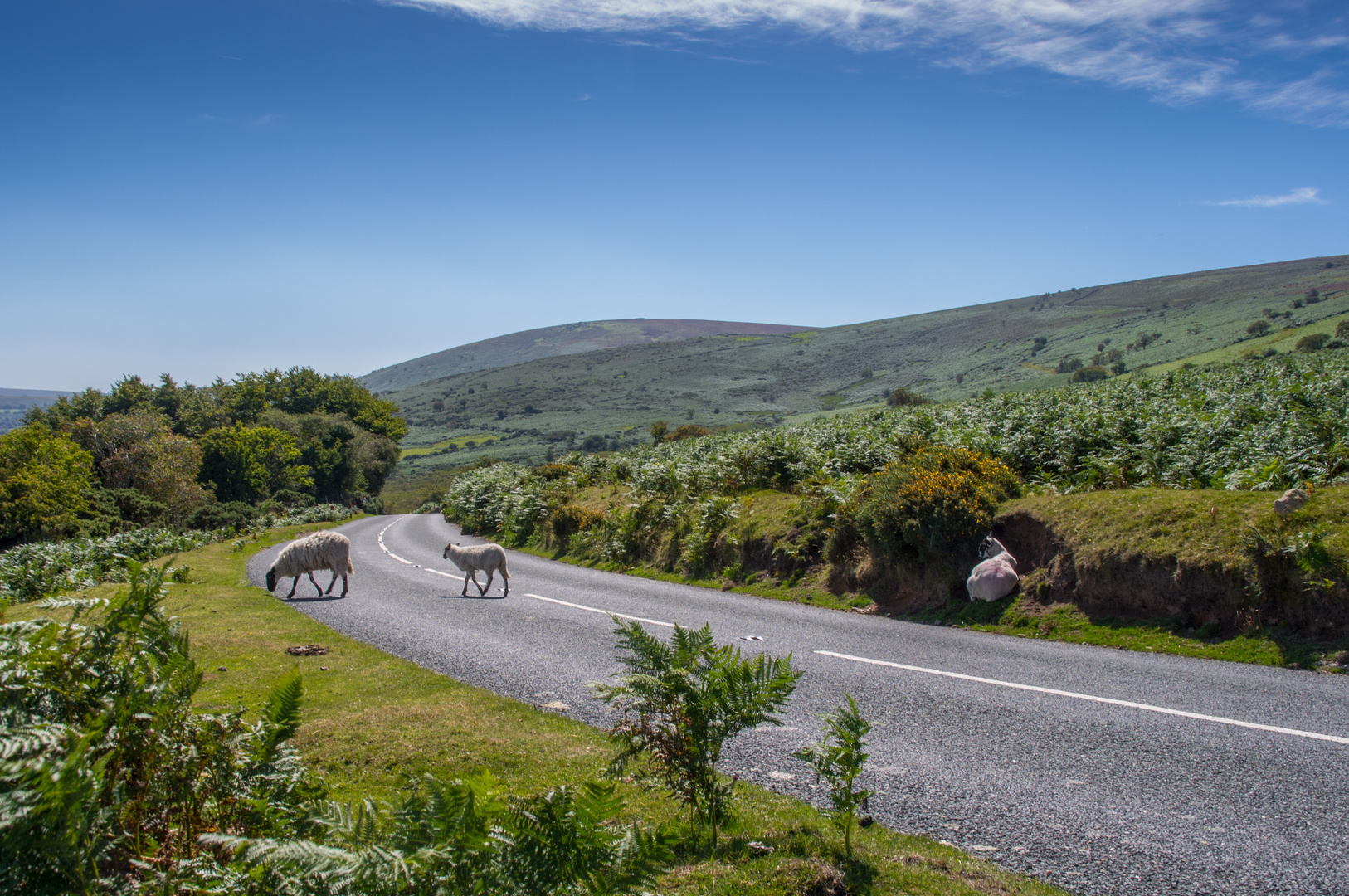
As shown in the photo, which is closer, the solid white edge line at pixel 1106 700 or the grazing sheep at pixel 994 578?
the solid white edge line at pixel 1106 700

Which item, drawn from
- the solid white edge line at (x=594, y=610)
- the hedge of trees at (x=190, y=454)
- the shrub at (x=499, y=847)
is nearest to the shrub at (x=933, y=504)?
the solid white edge line at (x=594, y=610)

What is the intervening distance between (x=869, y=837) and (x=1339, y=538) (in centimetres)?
838

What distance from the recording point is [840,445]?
20.5 m

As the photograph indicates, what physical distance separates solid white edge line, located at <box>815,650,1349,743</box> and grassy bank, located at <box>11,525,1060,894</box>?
3986mm

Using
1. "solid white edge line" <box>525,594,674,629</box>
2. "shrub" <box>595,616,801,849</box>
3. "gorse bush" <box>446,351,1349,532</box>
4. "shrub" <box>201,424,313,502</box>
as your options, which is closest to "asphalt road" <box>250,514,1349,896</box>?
"solid white edge line" <box>525,594,674,629</box>

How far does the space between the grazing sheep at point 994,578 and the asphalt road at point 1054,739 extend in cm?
107

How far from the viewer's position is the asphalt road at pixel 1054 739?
4367mm

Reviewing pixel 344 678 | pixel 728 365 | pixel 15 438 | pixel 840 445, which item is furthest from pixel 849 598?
pixel 728 365

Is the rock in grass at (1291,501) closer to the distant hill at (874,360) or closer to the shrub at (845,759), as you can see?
the shrub at (845,759)

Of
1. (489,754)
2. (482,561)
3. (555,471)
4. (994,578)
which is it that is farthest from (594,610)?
(555,471)

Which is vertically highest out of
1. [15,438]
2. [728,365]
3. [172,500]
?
[728,365]

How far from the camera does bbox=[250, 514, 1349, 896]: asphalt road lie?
4367 mm

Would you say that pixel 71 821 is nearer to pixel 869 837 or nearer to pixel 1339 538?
pixel 869 837

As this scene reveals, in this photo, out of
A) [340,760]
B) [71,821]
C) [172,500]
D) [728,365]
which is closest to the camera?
[71,821]
